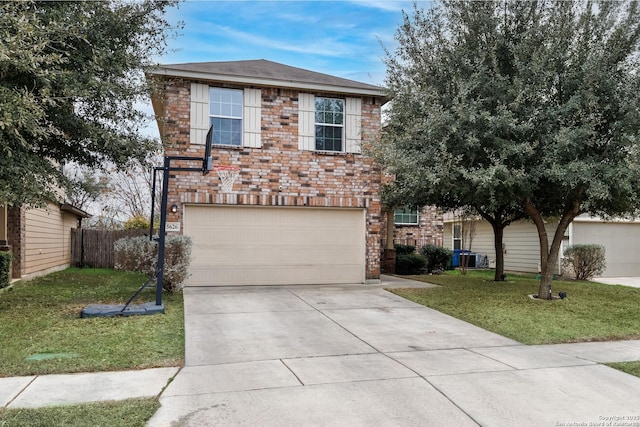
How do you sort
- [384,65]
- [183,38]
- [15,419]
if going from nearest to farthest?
[15,419] < [183,38] < [384,65]

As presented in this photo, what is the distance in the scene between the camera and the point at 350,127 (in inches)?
526

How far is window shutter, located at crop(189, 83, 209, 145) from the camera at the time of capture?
1221cm

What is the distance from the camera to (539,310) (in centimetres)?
974

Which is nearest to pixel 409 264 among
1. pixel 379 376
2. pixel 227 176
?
pixel 227 176

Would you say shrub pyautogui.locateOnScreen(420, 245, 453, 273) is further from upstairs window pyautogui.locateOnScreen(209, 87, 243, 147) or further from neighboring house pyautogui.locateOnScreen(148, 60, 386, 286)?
upstairs window pyautogui.locateOnScreen(209, 87, 243, 147)

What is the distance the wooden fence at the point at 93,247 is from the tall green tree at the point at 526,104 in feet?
46.4

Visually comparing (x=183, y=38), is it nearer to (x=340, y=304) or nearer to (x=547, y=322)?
(x=340, y=304)

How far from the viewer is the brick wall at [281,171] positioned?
12.1 metres

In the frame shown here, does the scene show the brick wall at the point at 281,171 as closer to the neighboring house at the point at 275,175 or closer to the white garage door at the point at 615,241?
the neighboring house at the point at 275,175

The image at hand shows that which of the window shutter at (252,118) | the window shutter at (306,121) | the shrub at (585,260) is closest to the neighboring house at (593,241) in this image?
the shrub at (585,260)

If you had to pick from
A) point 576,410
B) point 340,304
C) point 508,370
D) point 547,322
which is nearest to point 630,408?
point 576,410

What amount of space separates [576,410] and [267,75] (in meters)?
10.5

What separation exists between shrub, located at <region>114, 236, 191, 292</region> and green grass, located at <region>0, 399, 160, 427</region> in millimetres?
5957

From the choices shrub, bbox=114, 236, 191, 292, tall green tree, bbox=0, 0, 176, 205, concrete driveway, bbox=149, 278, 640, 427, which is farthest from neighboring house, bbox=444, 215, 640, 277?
tall green tree, bbox=0, 0, 176, 205
